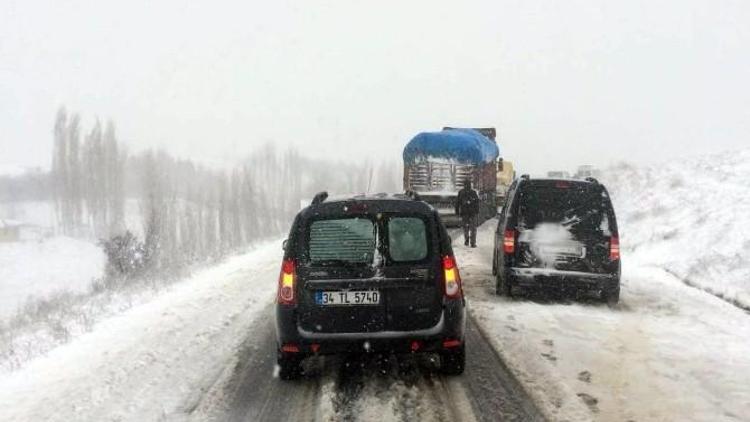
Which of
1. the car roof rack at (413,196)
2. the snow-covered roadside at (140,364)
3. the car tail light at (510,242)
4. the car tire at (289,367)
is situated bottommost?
the snow-covered roadside at (140,364)

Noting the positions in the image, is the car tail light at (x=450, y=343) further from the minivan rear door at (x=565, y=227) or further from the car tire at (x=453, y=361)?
the minivan rear door at (x=565, y=227)

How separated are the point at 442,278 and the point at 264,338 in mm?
3112

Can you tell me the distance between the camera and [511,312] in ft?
28.8

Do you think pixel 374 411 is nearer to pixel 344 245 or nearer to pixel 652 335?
pixel 344 245

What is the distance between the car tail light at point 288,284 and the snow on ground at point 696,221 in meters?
7.88

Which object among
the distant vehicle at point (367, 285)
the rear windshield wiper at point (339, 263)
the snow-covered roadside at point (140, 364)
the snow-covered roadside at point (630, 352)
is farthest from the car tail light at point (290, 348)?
the snow-covered roadside at point (630, 352)

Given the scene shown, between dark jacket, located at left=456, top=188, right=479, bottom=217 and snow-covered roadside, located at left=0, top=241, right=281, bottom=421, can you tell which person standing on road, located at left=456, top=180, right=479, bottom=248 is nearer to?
dark jacket, located at left=456, top=188, right=479, bottom=217

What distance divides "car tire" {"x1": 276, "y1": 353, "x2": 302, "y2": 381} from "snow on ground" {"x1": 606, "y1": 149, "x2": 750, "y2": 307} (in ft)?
25.2

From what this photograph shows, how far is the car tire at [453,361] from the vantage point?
18.6 ft

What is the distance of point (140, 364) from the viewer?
257 inches

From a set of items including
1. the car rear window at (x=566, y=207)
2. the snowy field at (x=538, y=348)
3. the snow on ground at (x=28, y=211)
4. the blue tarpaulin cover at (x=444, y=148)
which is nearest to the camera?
the snowy field at (x=538, y=348)

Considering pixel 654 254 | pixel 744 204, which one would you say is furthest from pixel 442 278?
pixel 744 204

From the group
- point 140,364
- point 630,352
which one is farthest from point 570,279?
point 140,364

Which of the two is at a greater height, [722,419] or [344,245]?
[344,245]
